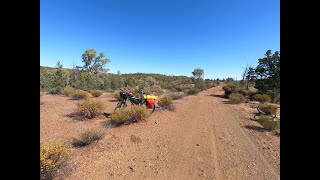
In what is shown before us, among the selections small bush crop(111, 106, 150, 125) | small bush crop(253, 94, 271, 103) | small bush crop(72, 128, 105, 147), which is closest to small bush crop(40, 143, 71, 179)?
small bush crop(72, 128, 105, 147)

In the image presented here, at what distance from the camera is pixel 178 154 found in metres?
4.96

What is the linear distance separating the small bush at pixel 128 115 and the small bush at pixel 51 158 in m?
3.26

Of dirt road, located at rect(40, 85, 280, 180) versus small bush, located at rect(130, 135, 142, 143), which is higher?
small bush, located at rect(130, 135, 142, 143)

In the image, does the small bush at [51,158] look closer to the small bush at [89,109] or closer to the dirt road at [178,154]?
the dirt road at [178,154]

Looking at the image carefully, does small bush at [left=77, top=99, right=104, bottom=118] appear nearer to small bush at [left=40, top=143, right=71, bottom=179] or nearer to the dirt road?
the dirt road

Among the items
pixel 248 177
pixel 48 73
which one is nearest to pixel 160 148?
pixel 248 177

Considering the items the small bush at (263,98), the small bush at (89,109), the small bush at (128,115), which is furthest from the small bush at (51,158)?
the small bush at (263,98)

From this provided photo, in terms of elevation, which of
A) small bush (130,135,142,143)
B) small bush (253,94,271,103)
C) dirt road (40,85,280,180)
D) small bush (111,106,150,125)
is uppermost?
small bush (253,94,271,103)

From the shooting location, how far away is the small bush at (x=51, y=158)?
11.2 ft

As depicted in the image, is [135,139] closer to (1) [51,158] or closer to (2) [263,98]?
(1) [51,158]

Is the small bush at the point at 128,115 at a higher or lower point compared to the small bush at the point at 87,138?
higher

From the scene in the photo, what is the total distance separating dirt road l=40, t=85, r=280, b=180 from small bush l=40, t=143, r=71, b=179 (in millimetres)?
297

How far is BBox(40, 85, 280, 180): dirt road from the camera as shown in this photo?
3982mm
